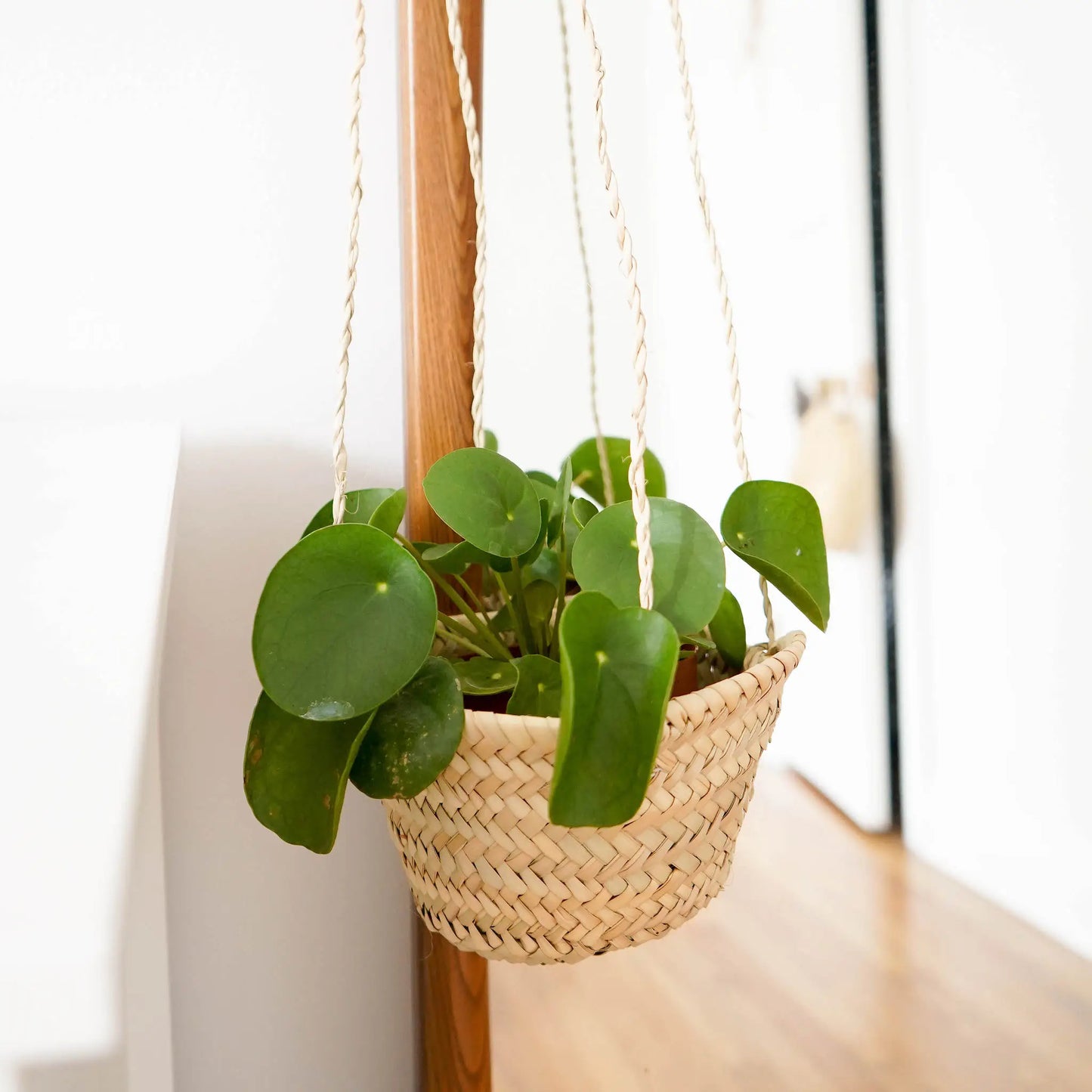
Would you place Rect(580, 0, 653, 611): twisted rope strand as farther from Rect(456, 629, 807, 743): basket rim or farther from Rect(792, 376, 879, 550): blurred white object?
Rect(792, 376, 879, 550): blurred white object

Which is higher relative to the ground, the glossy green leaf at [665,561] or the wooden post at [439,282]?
the wooden post at [439,282]

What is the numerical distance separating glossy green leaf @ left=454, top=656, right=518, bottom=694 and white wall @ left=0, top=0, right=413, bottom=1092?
1.03 feet

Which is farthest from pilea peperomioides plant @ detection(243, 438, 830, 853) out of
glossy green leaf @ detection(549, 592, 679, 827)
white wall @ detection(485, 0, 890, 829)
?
white wall @ detection(485, 0, 890, 829)

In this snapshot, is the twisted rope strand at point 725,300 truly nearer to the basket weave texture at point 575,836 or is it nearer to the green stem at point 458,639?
the basket weave texture at point 575,836

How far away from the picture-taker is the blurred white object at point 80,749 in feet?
0.81

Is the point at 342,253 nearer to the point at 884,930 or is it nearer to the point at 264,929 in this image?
the point at 264,929

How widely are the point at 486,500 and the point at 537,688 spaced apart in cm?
12

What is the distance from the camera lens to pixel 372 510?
64cm

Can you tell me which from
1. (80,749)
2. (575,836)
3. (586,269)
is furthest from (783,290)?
(80,749)

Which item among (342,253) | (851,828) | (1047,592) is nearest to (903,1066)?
(851,828)

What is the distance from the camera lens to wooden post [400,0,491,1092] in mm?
774

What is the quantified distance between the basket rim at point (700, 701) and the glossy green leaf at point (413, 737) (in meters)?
0.02

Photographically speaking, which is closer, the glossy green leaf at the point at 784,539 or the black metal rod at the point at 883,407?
the glossy green leaf at the point at 784,539

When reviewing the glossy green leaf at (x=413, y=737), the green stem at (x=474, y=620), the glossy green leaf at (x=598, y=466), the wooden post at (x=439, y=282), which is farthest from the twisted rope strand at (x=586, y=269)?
the glossy green leaf at (x=413, y=737)
